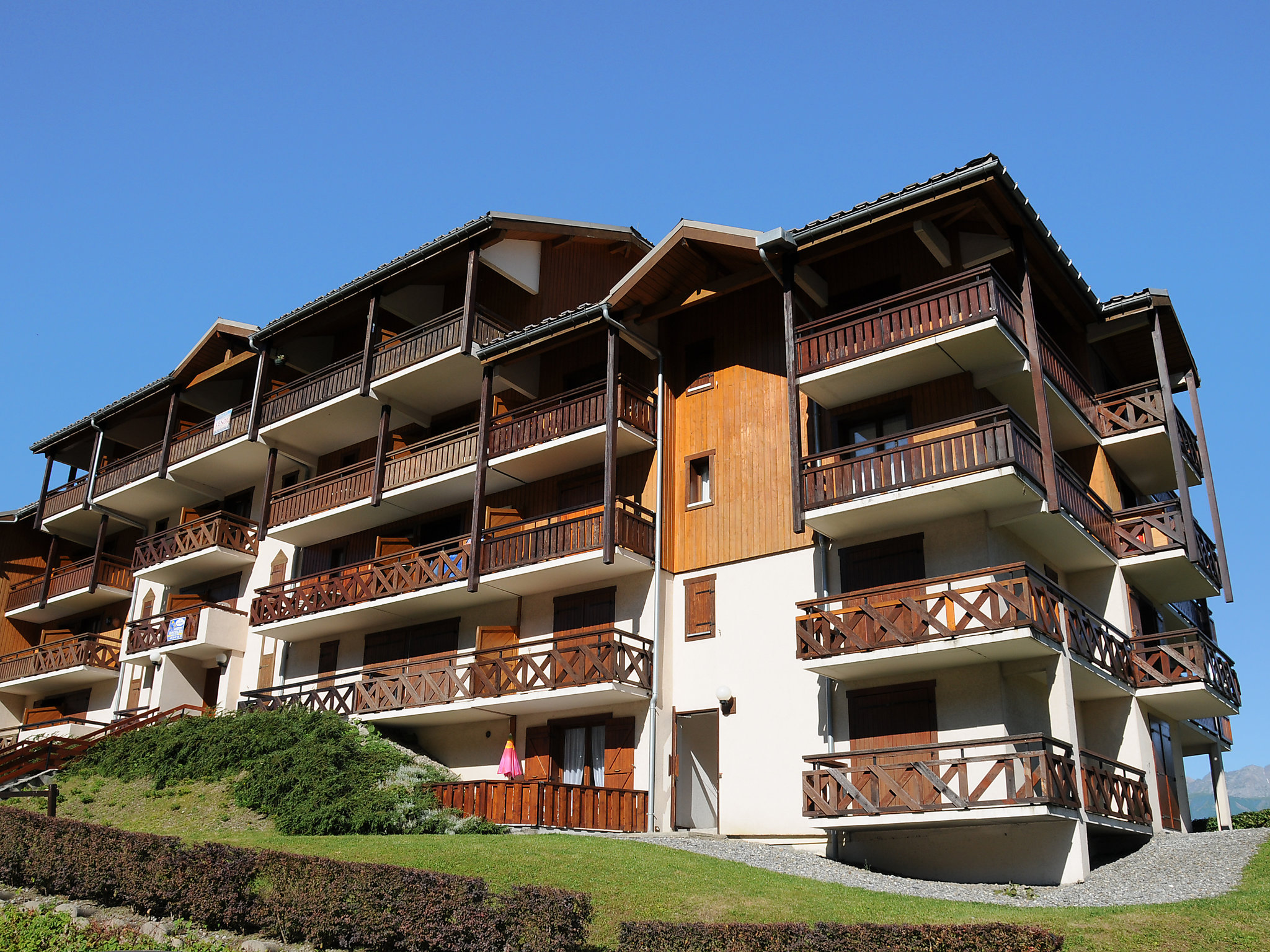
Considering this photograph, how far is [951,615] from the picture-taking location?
19.7 m

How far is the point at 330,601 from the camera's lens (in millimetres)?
29719

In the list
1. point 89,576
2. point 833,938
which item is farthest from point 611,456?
point 89,576

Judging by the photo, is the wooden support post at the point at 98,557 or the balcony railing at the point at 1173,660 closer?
the balcony railing at the point at 1173,660

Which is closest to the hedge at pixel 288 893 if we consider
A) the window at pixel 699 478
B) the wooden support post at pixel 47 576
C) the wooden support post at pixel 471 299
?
the window at pixel 699 478

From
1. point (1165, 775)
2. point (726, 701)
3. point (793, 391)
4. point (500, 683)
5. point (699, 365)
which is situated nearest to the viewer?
point (793, 391)

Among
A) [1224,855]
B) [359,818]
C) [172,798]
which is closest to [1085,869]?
[1224,855]

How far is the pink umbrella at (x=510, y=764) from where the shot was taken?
81.5 ft

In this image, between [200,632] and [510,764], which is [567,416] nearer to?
[510,764]

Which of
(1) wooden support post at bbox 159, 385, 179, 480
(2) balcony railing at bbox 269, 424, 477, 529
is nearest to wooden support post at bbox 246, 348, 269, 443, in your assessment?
(2) balcony railing at bbox 269, 424, 477, 529

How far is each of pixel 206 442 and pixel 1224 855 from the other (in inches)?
1186

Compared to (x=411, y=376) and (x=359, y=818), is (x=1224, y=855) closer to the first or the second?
(x=359, y=818)

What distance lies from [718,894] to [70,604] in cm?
3562

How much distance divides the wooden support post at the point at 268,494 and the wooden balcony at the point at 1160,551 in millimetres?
Answer: 23014

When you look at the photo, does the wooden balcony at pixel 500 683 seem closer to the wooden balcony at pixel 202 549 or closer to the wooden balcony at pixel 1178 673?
the wooden balcony at pixel 202 549
